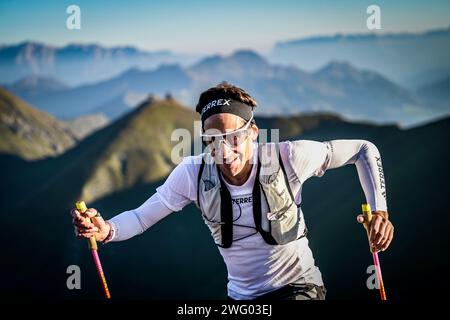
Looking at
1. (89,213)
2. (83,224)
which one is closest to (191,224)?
(89,213)

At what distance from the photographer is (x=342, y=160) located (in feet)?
23.9

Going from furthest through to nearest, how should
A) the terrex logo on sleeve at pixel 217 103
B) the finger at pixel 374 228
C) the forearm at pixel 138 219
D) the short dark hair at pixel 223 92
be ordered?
the forearm at pixel 138 219 < the short dark hair at pixel 223 92 < the terrex logo on sleeve at pixel 217 103 < the finger at pixel 374 228

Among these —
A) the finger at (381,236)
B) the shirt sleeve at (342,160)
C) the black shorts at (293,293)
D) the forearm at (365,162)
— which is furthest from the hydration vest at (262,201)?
the finger at (381,236)

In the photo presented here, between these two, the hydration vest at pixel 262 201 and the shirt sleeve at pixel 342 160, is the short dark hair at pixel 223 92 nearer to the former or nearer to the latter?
the hydration vest at pixel 262 201

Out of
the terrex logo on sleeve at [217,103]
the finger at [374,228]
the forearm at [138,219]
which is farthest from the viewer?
the forearm at [138,219]

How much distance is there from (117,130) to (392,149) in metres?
99.5

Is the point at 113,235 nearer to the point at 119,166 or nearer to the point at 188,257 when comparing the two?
the point at 188,257

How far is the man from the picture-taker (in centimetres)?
673

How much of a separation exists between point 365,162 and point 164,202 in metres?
2.77

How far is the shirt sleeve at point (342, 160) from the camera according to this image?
22.7ft

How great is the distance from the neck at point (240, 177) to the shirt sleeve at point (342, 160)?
0.56 m

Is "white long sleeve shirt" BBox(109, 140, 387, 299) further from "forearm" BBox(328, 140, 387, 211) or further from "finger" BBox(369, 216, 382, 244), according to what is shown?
"finger" BBox(369, 216, 382, 244)

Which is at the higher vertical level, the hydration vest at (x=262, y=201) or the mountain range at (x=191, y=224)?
the mountain range at (x=191, y=224)

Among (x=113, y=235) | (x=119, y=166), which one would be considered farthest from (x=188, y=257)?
(x=113, y=235)
